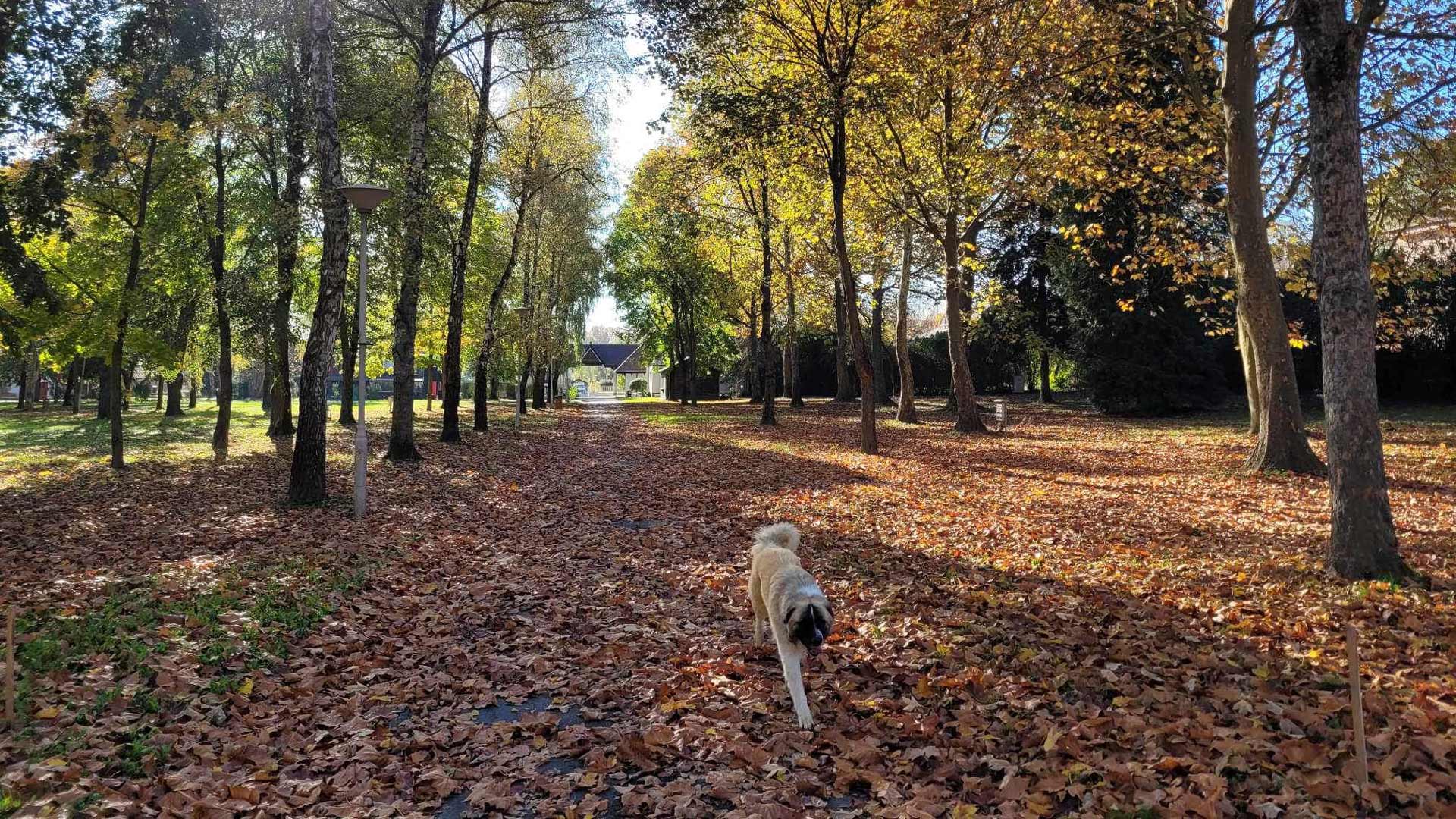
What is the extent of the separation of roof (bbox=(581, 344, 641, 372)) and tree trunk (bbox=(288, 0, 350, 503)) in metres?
86.9

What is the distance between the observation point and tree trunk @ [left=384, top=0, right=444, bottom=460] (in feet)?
45.3

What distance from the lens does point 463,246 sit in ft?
60.3

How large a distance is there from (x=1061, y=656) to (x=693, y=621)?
2873mm

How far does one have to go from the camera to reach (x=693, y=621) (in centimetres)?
625

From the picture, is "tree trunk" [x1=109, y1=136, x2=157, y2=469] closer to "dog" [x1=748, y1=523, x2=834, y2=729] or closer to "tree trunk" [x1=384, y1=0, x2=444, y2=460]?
"tree trunk" [x1=384, y1=0, x2=444, y2=460]

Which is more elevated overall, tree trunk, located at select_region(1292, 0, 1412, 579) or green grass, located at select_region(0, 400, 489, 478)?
tree trunk, located at select_region(1292, 0, 1412, 579)

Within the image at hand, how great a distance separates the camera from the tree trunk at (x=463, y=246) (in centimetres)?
1784

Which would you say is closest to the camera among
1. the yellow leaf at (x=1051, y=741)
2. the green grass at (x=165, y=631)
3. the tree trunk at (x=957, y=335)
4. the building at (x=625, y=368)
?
the yellow leaf at (x=1051, y=741)

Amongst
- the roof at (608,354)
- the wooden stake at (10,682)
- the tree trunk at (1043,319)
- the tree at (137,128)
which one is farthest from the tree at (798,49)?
the roof at (608,354)

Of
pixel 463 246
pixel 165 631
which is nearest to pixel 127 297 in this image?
pixel 463 246

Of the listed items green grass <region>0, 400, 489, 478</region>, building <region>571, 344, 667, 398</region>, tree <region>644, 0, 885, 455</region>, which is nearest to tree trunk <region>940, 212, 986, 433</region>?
tree <region>644, 0, 885, 455</region>

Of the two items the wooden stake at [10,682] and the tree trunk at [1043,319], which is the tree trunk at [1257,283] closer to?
the wooden stake at [10,682]

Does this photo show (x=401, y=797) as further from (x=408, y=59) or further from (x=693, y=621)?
(x=408, y=59)

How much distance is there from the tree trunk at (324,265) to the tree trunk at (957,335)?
49.5ft
